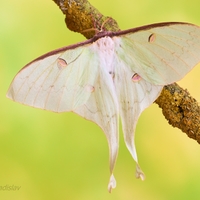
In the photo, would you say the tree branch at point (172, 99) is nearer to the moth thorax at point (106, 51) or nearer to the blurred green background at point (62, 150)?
the moth thorax at point (106, 51)

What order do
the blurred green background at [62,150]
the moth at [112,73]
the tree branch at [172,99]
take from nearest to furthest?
the moth at [112,73] → the tree branch at [172,99] → the blurred green background at [62,150]

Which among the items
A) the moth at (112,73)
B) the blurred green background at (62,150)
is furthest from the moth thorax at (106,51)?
the blurred green background at (62,150)

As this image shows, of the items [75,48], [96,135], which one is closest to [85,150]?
[96,135]

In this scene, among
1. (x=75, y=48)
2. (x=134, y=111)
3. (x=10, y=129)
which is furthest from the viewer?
(x=10, y=129)

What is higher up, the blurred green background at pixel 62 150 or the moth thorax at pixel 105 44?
the moth thorax at pixel 105 44

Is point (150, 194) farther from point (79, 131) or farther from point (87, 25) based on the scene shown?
point (87, 25)

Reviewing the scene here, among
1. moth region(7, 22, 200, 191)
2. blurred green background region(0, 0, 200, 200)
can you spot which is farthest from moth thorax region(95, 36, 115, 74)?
blurred green background region(0, 0, 200, 200)
